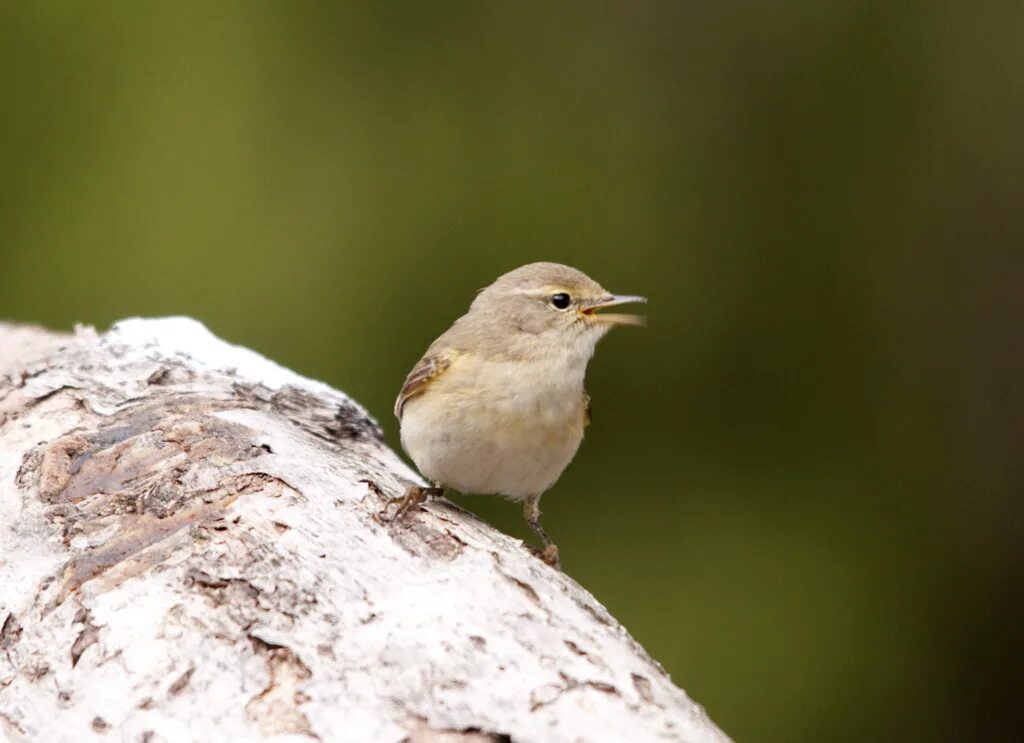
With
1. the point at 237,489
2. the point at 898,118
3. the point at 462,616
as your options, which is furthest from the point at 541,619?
the point at 898,118

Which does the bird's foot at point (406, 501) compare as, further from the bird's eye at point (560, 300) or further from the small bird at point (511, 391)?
the bird's eye at point (560, 300)

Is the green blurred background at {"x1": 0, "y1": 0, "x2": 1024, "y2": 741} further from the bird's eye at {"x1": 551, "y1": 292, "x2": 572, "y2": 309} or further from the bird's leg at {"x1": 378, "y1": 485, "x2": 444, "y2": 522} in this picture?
the bird's leg at {"x1": 378, "y1": 485, "x2": 444, "y2": 522}

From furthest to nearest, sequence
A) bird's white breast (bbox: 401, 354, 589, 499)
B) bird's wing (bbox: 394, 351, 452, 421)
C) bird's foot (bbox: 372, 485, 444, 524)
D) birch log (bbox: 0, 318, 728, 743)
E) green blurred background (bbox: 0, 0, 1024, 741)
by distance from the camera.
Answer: green blurred background (bbox: 0, 0, 1024, 741), bird's wing (bbox: 394, 351, 452, 421), bird's white breast (bbox: 401, 354, 589, 499), bird's foot (bbox: 372, 485, 444, 524), birch log (bbox: 0, 318, 728, 743)

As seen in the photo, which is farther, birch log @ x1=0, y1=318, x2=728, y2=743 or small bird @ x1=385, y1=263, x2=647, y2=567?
small bird @ x1=385, y1=263, x2=647, y2=567

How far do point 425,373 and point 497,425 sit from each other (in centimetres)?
27

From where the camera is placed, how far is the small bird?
8.97ft

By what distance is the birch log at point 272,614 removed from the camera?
194 cm

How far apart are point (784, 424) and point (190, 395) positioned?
8.56 feet

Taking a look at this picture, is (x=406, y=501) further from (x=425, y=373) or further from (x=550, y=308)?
(x=550, y=308)

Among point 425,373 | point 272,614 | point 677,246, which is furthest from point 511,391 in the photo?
point 677,246

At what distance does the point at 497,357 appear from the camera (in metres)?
2.86

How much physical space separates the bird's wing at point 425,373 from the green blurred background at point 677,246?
68.8 inches

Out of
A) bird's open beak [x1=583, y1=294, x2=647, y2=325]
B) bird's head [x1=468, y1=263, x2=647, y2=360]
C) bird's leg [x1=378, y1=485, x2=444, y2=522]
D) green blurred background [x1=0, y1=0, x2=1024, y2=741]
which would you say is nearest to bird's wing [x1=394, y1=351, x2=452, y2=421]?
bird's head [x1=468, y1=263, x2=647, y2=360]

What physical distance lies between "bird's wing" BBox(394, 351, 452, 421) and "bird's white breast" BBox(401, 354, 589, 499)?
3 cm
